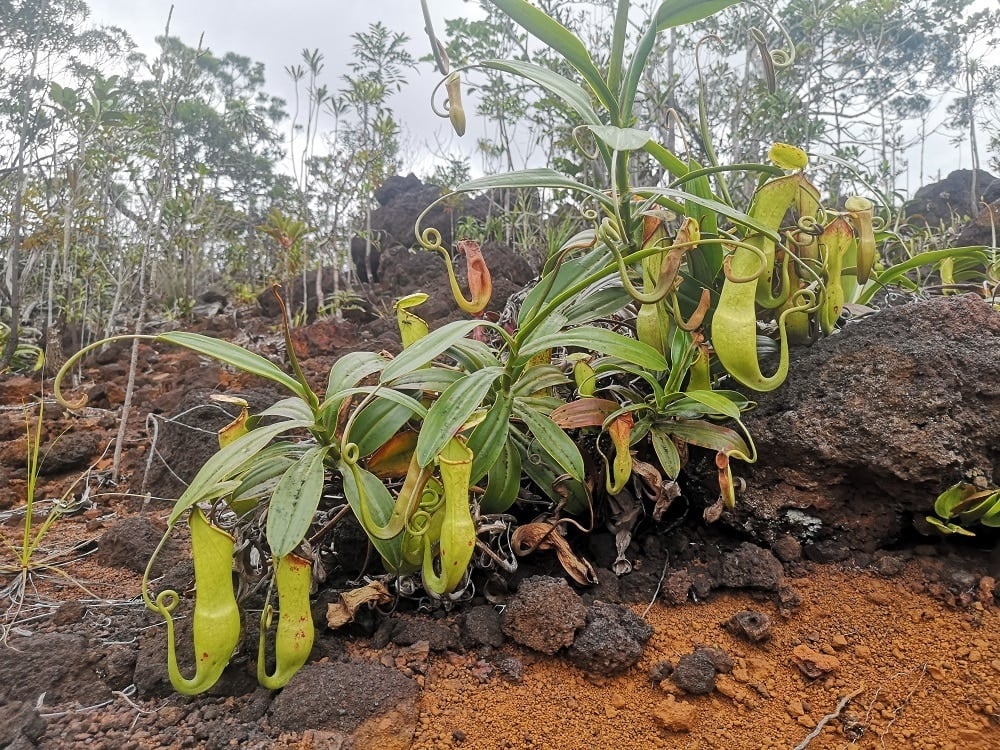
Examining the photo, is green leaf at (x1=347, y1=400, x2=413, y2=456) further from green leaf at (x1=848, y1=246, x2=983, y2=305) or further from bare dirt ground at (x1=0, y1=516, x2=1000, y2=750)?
green leaf at (x1=848, y1=246, x2=983, y2=305)

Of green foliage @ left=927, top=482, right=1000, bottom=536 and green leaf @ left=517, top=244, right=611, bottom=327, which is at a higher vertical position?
green leaf @ left=517, top=244, right=611, bottom=327

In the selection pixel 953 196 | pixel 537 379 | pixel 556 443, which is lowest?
pixel 556 443

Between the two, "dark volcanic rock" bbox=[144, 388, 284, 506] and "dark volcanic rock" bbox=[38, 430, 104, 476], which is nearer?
"dark volcanic rock" bbox=[144, 388, 284, 506]

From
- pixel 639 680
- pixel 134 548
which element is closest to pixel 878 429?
pixel 639 680

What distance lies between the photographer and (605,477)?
118 cm

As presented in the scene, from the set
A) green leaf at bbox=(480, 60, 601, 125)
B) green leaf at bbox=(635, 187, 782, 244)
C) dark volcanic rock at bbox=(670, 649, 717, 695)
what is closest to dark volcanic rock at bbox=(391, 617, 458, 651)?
dark volcanic rock at bbox=(670, 649, 717, 695)

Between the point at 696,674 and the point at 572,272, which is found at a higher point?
the point at 572,272

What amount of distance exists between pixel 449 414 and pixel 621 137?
1.72 ft

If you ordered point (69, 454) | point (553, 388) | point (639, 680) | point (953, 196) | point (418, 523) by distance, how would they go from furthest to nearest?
point (953, 196), point (69, 454), point (553, 388), point (418, 523), point (639, 680)

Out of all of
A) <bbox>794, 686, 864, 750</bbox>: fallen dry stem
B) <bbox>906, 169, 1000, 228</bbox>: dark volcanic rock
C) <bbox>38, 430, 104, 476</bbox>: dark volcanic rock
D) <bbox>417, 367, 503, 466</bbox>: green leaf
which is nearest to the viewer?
<bbox>794, 686, 864, 750</bbox>: fallen dry stem

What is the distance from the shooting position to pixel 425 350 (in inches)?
40.9

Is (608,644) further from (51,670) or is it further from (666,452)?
(51,670)

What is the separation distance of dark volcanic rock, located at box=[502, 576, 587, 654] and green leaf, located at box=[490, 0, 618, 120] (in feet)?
3.03

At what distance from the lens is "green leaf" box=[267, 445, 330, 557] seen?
84 centimetres
